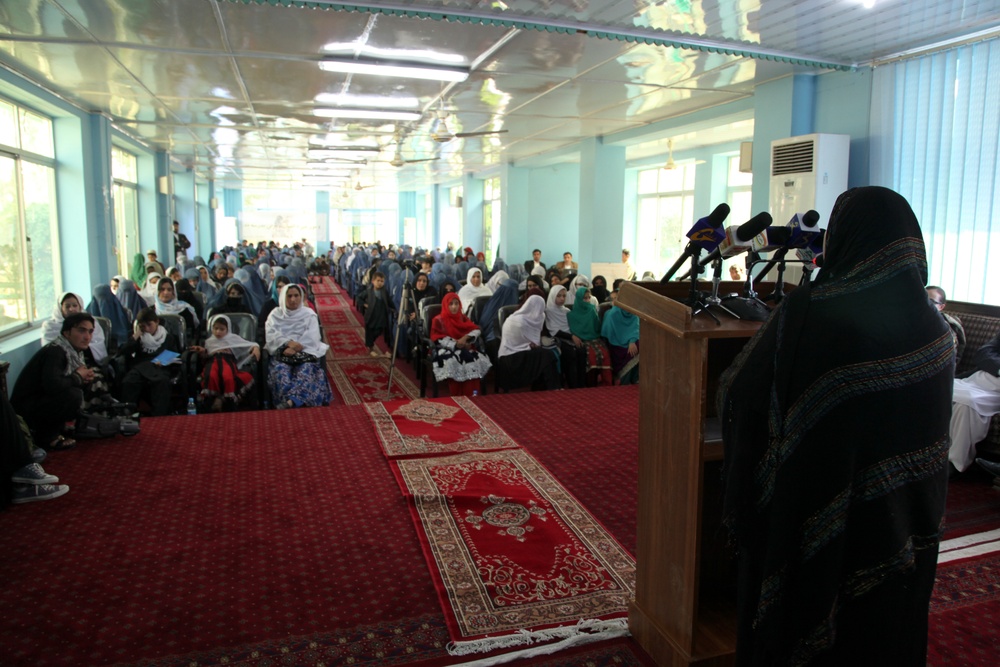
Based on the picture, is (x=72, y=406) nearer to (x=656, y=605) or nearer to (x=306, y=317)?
(x=306, y=317)

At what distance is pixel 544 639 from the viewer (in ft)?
7.48

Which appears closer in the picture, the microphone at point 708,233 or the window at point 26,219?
the microphone at point 708,233

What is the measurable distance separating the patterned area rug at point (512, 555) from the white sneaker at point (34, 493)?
1669 millimetres

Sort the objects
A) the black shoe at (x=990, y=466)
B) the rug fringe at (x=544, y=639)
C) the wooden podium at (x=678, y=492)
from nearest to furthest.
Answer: the wooden podium at (x=678, y=492), the rug fringe at (x=544, y=639), the black shoe at (x=990, y=466)

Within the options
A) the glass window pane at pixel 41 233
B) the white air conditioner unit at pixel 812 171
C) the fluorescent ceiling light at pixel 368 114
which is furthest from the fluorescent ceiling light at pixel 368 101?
the white air conditioner unit at pixel 812 171

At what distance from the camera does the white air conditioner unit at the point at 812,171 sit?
5.43 metres

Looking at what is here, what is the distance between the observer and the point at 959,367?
488 cm

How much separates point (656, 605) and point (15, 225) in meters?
7.30

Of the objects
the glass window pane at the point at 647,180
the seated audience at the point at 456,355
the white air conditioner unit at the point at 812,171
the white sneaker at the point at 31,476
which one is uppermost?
the glass window pane at the point at 647,180

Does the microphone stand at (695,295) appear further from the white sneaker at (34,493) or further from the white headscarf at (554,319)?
the white headscarf at (554,319)

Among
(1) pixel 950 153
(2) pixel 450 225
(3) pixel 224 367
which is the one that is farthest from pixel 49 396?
(2) pixel 450 225

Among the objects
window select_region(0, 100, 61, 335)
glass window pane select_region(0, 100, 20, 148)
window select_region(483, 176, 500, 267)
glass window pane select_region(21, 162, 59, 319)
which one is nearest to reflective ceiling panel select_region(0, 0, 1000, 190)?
glass window pane select_region(0, 100, 20, 148)

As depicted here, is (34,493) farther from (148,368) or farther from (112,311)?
(112,311)

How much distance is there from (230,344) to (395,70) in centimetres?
264
